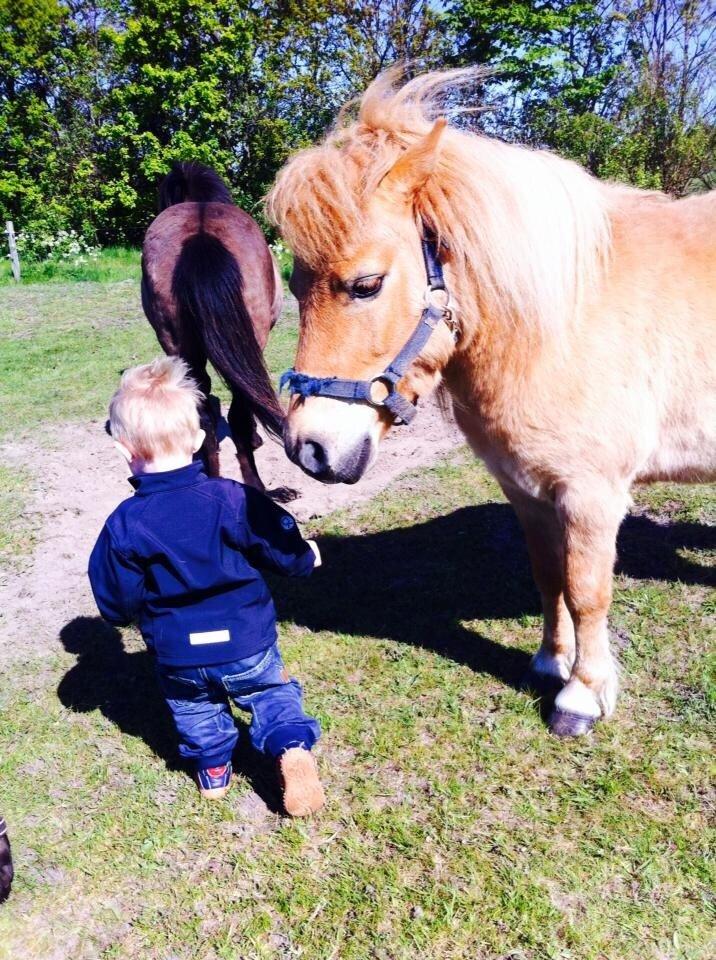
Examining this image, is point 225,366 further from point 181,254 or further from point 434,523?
point 434,523

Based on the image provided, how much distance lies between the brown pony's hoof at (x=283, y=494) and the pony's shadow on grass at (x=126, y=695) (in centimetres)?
145

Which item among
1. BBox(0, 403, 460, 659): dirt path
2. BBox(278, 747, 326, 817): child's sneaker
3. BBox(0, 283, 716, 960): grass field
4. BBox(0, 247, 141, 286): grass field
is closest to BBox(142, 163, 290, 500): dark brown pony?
BBox(0, 403, 460, 659): dirt path

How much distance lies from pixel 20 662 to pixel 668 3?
A: 64.3 ft

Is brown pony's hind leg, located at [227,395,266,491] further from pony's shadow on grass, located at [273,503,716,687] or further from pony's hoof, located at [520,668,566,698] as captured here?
pony's hoof, located at [520,668,566,698]

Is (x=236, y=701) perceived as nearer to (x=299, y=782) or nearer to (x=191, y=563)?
(x=299, y=782)

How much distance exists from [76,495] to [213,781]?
2916 mm

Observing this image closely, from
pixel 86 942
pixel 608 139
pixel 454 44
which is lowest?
pixel 86 942

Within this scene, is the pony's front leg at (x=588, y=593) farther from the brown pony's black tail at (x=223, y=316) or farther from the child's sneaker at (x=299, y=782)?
the brown pony's black tail at (x=223, y=316)

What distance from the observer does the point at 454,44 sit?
18.5 metres

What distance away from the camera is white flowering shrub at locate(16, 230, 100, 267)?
16188mm

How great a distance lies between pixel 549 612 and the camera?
2822mm

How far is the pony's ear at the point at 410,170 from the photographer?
1.91m

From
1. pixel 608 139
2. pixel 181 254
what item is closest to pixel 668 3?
pixel 608 139

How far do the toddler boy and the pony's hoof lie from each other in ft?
3.17
